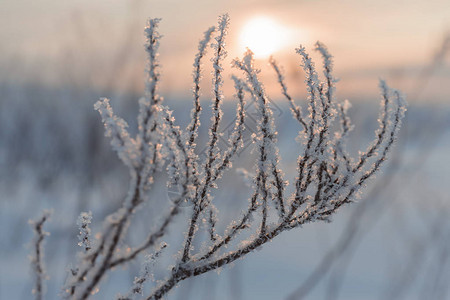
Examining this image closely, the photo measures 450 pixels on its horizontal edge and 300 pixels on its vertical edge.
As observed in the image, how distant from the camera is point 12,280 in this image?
7.04 metres

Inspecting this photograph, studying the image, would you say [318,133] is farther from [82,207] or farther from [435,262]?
[82,207]

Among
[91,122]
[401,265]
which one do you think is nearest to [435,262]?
[401,265]

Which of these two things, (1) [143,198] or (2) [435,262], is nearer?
(1) [143,198]

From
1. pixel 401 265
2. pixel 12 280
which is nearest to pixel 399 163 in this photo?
pixel 401 265

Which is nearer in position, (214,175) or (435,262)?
(214,175)

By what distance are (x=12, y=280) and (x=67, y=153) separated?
3.91m

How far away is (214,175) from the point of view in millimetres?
1565

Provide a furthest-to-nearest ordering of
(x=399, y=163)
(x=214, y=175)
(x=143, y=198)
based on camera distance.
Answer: (x=399, y=163), (x=214, y=175), (x=143, y=198)

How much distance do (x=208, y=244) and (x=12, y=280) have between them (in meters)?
6.69

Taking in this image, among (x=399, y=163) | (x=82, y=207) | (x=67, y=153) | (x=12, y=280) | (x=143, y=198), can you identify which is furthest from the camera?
(x=67, y=153)

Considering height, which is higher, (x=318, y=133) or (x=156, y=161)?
(x=318, y=133)

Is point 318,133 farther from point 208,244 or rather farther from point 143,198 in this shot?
point 143,198

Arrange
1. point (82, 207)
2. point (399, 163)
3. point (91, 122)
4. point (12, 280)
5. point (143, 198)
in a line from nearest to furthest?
1. point (143, 198)
2. point (399, 163)
3. point (82, 207)
4. point (12, 280)
5. point (91, 122)

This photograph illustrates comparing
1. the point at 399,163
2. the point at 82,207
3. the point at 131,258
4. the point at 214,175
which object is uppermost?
the point at 82,207
